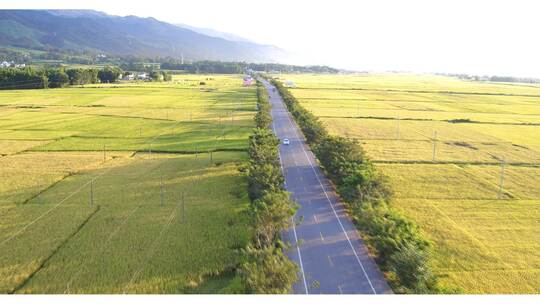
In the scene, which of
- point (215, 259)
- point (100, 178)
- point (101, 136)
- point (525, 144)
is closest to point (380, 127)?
point (525, 144)

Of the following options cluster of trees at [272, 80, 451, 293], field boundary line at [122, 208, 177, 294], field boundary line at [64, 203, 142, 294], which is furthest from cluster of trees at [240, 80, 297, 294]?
field boundary line at [64, 203, 142, 294]

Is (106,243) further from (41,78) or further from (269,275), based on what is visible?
(41,78)

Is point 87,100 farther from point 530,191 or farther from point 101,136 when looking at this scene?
point 530,191

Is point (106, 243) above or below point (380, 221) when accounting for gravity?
below

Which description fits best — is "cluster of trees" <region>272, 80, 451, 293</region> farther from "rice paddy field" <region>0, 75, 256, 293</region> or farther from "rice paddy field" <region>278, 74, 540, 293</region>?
"rice paddy field" <region>0, 75, 256, 293</region>

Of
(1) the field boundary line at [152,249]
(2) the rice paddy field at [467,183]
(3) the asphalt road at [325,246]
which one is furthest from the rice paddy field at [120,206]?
(2) the rice paddy field at [467,183]

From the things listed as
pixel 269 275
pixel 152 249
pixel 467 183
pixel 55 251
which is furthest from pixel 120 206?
pixel 467 183
